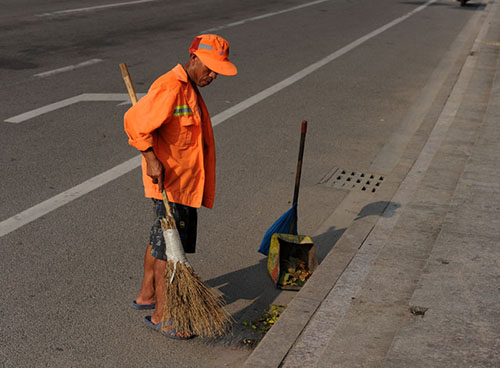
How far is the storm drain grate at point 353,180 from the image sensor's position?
7210mm

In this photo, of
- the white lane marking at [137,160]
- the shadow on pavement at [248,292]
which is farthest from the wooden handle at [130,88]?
the white lane marking at [137,160]

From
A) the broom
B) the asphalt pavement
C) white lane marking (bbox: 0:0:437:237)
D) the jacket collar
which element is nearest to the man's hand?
the broom

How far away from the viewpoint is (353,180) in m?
7.39

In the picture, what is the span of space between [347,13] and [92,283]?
1854cm

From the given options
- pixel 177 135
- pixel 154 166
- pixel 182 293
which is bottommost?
pixel 182 293

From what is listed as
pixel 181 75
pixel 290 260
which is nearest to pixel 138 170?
pixel 290 260

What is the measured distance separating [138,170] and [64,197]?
999 millimetres

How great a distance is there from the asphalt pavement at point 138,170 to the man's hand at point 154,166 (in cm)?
103

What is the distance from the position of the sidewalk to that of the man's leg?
864 millimetres

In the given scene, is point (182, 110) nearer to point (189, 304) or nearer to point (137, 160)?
point (189, 304)

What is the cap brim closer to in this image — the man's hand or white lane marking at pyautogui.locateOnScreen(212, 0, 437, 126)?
the man's hand

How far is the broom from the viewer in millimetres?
4180

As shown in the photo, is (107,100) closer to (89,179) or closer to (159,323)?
(89,179)

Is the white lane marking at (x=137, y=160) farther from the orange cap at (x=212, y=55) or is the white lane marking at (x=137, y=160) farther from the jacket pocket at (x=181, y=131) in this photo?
the orange cap at (x=212, y=55)
